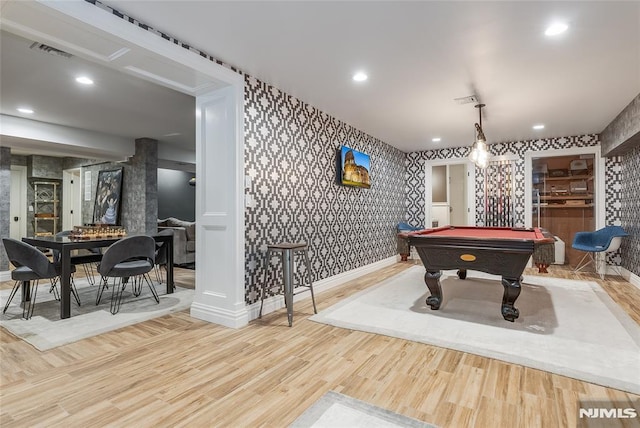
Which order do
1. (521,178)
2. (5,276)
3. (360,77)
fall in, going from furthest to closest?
(521,178), (5,276), (360,77)

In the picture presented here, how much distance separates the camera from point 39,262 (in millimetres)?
3227

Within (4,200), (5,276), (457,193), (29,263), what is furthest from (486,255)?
(4,200)

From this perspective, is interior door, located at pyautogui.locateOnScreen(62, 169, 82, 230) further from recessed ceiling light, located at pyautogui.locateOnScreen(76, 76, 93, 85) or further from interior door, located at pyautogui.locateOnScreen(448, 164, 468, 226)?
interior door, located at pyautogui.locateOnScreen(448, 164, 468, 226)

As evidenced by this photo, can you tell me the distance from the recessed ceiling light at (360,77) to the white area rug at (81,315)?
3167 millimetres

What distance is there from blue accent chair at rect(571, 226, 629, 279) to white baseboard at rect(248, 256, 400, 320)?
3.15 meters

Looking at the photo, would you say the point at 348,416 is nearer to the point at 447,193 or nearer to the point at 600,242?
the point at 600,242

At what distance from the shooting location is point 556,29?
8.00 feet

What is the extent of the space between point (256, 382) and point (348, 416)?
2.14 ft

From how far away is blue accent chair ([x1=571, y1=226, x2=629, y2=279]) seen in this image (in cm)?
474

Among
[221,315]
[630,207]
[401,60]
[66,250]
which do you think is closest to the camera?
[401,60]

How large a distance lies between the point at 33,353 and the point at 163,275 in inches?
123

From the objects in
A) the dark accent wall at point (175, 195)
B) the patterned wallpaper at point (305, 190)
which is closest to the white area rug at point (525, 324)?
the patterned wallpaper at point (305, 190)

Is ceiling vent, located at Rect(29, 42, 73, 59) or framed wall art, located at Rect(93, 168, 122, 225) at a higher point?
ceiling vent, located at Rect(29, 42, 73, 59)

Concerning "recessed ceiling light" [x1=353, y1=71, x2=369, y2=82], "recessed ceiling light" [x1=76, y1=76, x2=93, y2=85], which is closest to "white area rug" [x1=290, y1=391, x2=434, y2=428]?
"recessed ceiling light" [x1=353, y1=71, x2=369, y2=82]
